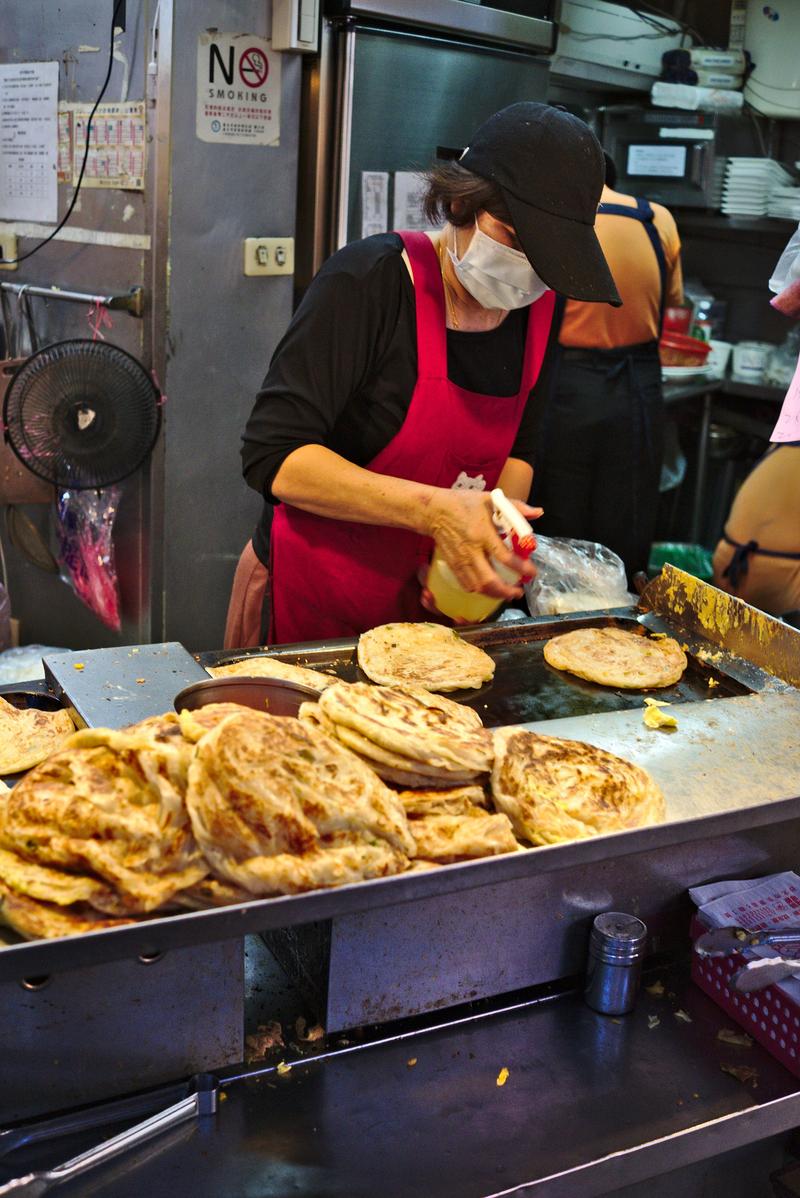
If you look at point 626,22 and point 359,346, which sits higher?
point 626,22

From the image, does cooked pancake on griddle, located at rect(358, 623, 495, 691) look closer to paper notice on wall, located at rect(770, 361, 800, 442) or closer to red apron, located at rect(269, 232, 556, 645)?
red apron, located at rect(269, 232, 556, 645)

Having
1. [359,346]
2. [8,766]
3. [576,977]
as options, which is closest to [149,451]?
[359,346]

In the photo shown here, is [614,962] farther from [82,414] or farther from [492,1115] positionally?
[82,414]

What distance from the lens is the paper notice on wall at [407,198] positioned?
13.8 feet

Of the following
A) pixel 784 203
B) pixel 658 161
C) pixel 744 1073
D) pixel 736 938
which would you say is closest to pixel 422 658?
pixel 736 938

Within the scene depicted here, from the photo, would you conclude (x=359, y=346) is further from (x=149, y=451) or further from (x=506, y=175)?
(x=149, y=451)

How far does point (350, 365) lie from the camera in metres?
2.55

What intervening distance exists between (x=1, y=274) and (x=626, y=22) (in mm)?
3538

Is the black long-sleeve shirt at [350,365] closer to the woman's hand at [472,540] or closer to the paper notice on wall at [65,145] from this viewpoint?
the woman's hand at [472,540]

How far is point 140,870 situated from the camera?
4.20ft

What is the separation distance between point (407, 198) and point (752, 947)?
3284 mm

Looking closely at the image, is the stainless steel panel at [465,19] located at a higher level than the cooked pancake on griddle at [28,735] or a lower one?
higher

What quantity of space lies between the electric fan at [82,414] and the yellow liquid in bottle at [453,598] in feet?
5.13

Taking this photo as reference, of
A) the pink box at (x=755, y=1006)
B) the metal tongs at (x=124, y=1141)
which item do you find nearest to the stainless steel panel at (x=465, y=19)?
the pink box at (x=755, y=1006)
